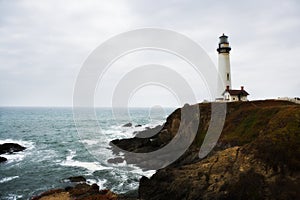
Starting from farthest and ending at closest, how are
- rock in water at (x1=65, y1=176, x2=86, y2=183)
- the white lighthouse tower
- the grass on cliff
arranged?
the white lighthouse tower → rock in water at (x1=65, y1=176, x2=86, y2=183) → the grass on cliff

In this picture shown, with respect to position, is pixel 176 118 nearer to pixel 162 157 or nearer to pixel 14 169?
pixel 162 157

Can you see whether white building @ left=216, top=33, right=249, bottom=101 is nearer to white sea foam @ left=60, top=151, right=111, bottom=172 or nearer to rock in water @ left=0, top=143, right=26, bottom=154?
white sea foam @ left=60, top=151, right=111, bottom=172

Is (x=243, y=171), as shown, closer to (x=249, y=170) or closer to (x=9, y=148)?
(x=249, y=170)

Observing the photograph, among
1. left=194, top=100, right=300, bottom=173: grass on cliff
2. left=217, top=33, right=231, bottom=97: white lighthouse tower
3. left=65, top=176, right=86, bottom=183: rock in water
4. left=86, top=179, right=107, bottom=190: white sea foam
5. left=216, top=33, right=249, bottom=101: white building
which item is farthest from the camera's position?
left=217, top=33, right=231, bottom=97: white lighthouse tower

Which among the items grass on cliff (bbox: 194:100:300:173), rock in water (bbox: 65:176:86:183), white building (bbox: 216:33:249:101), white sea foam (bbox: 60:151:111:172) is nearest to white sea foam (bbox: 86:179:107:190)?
rock in water (bbox: 65:176:86:183)

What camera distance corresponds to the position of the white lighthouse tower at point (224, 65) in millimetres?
39656

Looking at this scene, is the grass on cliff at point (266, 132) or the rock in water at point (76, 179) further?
the rock in water at point (76, 179)

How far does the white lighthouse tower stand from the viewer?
39.7m

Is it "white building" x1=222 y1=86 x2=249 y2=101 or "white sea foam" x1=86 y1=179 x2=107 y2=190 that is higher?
"white building" x1=222 y1=86 x2=249 y2=101

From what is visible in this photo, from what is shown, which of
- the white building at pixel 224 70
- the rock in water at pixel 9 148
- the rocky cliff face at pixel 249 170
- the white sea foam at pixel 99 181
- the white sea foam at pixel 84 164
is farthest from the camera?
the rock in water at pixel 9 148

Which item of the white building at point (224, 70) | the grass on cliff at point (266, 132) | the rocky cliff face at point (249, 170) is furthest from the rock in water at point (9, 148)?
the white building at point (224, 70)

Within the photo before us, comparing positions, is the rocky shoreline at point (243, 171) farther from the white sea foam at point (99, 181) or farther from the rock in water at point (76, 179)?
the rock in water at point (76, 179)

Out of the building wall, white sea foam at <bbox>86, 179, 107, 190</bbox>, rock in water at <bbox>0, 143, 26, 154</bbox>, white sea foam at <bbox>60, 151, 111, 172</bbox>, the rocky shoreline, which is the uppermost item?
the building wall

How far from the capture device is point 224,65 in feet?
131
